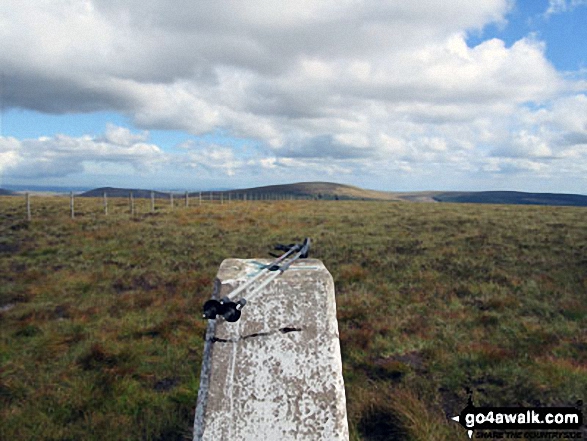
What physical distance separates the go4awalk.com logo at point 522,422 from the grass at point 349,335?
19 centimetres

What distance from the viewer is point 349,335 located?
659 cm

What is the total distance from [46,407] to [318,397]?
372 centimetres

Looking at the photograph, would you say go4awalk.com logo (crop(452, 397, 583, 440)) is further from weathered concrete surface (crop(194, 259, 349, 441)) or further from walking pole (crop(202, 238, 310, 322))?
walking pole (crop(202, 238, 310, 322))

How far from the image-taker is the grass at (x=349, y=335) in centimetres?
428

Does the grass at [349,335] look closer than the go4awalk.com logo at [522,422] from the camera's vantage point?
No

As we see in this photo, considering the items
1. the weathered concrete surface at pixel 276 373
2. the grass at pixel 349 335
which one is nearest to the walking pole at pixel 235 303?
the weathered concrete surface at pixel 276 373

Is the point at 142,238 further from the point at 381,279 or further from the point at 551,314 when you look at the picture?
the point at 551,314

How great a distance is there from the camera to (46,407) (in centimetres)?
435

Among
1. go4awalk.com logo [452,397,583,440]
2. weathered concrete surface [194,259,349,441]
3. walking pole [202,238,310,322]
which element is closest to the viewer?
walking pole [202,238,310,322]

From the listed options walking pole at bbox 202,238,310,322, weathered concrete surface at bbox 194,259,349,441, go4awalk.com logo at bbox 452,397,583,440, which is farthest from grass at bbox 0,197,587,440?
walking pole at bbox 202,238,310,322

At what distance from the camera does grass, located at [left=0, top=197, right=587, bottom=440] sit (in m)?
4.28

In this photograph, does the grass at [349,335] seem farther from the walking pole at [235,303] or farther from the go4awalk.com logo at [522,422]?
→ the walking pole at [235,303]

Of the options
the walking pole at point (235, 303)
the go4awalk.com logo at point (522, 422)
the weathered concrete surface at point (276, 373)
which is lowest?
the go4awalk.com logo at point (522, 422)

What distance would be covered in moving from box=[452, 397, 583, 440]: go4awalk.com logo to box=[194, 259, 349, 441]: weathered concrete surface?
247 cm
